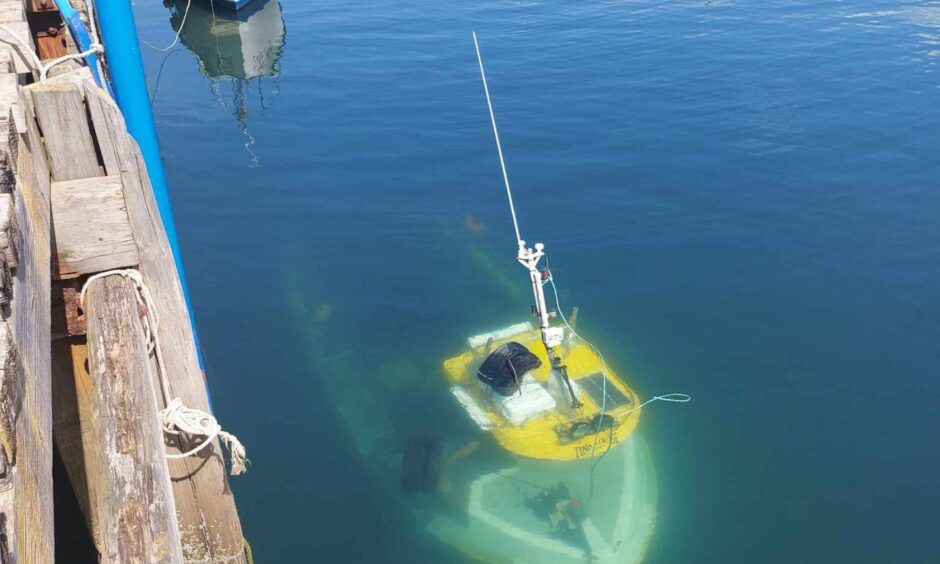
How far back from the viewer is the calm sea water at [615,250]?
38.2ft

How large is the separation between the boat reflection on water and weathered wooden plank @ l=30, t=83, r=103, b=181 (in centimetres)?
1938

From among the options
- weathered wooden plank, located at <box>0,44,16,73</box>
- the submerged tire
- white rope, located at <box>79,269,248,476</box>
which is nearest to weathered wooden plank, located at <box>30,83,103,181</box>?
weathered wooden plank, located at <box>0,44,16,73</box>

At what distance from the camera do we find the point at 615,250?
17.0 meters

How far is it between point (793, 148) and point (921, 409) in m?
9.69

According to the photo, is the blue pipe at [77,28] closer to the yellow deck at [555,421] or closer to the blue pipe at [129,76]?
the blue pipe at [129,76]

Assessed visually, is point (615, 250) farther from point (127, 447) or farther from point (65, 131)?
point (127, 447)

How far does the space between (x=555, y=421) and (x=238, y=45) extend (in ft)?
79.7

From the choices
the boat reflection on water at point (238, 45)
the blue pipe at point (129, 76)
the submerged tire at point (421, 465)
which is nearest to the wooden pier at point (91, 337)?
the blue pipe at point (129, 76)

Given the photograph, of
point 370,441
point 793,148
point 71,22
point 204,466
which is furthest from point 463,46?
point 204,466

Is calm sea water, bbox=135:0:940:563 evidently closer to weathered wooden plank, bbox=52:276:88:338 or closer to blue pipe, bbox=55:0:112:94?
blue pipe, bbox=55:0:112:94

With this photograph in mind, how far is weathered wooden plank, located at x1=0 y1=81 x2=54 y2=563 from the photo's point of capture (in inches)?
56.6

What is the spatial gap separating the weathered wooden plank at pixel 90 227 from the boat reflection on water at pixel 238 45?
19428 millimetres

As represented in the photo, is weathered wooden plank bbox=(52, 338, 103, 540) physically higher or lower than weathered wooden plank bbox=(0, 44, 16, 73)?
lower

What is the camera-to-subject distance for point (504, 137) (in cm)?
2145
